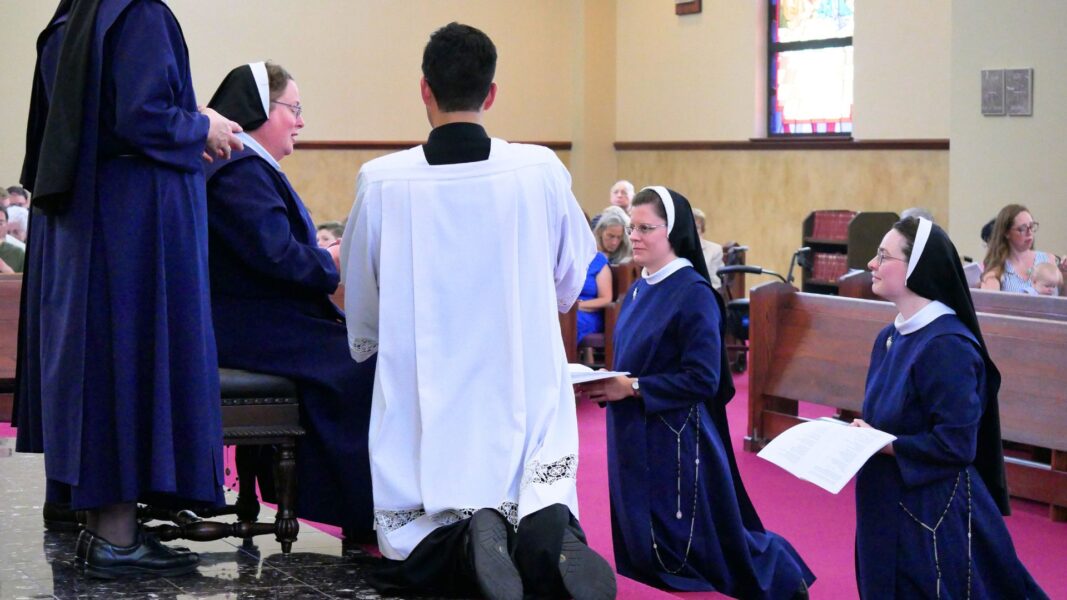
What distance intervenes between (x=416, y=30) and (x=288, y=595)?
12.6 meters

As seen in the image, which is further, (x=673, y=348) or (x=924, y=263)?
(x=673, y=348)

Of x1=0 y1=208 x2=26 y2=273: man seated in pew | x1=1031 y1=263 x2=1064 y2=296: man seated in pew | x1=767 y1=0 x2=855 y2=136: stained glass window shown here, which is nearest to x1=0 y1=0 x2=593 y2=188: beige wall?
x1=767 y1=0 x2=855 y2=136: stained glass window

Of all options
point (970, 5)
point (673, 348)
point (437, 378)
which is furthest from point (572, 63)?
point (437, 378)

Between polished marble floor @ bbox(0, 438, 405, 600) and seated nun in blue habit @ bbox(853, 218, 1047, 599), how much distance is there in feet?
5.06

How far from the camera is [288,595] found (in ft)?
10.8

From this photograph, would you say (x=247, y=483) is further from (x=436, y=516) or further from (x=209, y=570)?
(x=436, y=516)

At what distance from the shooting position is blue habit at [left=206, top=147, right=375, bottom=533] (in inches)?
140

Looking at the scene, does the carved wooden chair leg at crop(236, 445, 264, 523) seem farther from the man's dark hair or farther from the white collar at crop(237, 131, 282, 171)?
the man's dark hair

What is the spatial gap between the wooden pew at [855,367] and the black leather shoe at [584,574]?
11.6ft

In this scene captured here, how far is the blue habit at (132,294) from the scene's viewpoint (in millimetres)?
3111

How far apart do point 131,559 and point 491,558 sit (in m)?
0.93

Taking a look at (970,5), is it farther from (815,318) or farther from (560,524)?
(560,524)

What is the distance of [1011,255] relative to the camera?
8414 millimetres

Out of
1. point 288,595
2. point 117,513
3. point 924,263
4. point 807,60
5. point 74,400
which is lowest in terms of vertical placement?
point 288,595
